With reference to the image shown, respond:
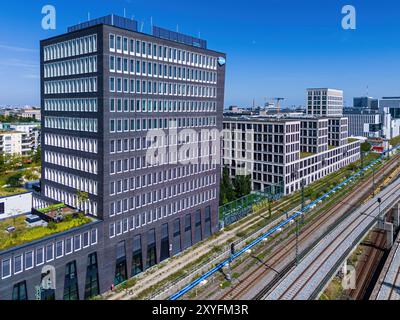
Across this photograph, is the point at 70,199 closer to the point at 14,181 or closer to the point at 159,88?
the point at 159,88

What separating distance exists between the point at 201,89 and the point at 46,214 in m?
39.5

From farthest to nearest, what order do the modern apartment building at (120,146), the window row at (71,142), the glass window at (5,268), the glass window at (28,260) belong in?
1. the window row at (71,142)
2. the modern apartment building at (120,146)
3. the glass window at (28,260)
4. the glass window at (5,268)

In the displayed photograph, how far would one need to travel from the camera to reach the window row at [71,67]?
55.8m

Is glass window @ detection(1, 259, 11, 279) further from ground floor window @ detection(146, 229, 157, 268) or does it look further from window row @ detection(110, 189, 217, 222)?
ground floor window @ detection(146, 229, 157, 268)

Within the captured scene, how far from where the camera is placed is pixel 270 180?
11562 cm

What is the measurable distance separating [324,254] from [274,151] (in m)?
51.6

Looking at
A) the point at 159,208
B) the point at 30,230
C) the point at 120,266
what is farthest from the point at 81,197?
the point at 159,208

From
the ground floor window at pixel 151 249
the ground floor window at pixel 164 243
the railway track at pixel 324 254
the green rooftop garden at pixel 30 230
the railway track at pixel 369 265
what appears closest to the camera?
the green rooftop garden at pixel 30 230

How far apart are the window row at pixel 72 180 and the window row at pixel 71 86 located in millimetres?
14621

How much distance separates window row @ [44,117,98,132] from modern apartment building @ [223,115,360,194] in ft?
227

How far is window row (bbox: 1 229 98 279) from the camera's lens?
4209 centimetres

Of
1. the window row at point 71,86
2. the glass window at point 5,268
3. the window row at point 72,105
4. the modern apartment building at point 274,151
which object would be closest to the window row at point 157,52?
the window row at point 71,86

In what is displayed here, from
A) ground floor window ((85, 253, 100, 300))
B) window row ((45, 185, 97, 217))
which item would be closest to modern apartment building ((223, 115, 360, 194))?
window row ((45, 185, 97, 217))

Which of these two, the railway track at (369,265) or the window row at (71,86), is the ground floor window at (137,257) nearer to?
the window row at (71,86)
